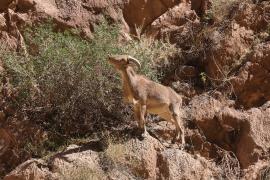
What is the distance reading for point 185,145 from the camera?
12.4 meters

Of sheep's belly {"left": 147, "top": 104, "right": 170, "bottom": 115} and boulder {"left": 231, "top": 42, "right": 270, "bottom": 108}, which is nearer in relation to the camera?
sheep's belly {"left": 147, "top": 104, "right": 170, "bottom": 115}

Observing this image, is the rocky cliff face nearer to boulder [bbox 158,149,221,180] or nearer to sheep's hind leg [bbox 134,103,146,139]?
boulder [bbox 158,149,221,180]

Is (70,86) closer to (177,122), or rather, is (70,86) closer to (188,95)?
Result: (177,122)

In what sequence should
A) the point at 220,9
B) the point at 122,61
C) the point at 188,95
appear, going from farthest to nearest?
the point at 220,9 → the point at 188,95 → the point at 122,61

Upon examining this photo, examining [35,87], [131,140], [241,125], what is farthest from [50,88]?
[241,125]

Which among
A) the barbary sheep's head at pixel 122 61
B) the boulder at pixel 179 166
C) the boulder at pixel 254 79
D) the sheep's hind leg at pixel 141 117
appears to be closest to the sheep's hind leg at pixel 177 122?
the boulder at pixel 179 166

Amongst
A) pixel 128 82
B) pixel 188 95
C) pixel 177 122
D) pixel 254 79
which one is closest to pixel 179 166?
pixel 177 122

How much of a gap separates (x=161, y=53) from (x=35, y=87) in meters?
2.95

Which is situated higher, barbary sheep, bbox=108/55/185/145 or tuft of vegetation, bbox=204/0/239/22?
tuft of vegetation, bbox=204/0/239/22

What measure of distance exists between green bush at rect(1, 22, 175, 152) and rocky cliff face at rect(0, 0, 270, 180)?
0.39 meters

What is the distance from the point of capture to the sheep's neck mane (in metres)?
11.8

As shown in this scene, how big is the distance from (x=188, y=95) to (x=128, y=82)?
218cm

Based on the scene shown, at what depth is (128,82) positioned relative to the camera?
1184cm

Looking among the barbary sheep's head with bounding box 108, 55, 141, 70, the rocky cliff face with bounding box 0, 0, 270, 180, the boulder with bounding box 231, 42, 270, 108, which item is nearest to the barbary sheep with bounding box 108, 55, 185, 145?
the barbary sheep's head with bounding box 108, 55, 141, 70
